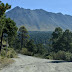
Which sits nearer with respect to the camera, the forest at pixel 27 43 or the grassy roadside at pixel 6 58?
the grassy roadside at pixel 6 58

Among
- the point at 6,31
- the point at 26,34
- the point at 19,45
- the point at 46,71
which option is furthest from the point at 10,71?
the point at 19,45

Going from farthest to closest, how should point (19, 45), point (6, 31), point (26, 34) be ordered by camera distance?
point (19, 45) < point (26, 34) < point (6, 31)

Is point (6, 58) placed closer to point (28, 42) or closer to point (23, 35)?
point (28, 42)

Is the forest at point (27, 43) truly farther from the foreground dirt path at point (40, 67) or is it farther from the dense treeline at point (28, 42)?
the foreground dirt path at point (40, 67)

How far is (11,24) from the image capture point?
963 inches

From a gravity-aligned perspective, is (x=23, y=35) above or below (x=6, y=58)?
above

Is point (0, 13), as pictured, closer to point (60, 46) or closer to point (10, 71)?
point (10, 71)

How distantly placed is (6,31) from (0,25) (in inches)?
370

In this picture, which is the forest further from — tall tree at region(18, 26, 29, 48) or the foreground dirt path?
the foreground dirt path

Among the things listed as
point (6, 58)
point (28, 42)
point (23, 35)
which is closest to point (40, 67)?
point (6, 58)

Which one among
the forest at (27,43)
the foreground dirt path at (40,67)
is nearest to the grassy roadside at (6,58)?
the forest at (27,43)

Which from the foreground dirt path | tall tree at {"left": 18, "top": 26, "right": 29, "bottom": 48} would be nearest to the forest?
tall tree at {"left": 18, "top": 26, "right": 29, "bottom": 48}

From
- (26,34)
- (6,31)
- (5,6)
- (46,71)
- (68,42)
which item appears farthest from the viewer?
(26,34)

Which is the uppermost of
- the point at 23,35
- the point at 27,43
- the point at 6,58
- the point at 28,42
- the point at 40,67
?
the point at 23,35
